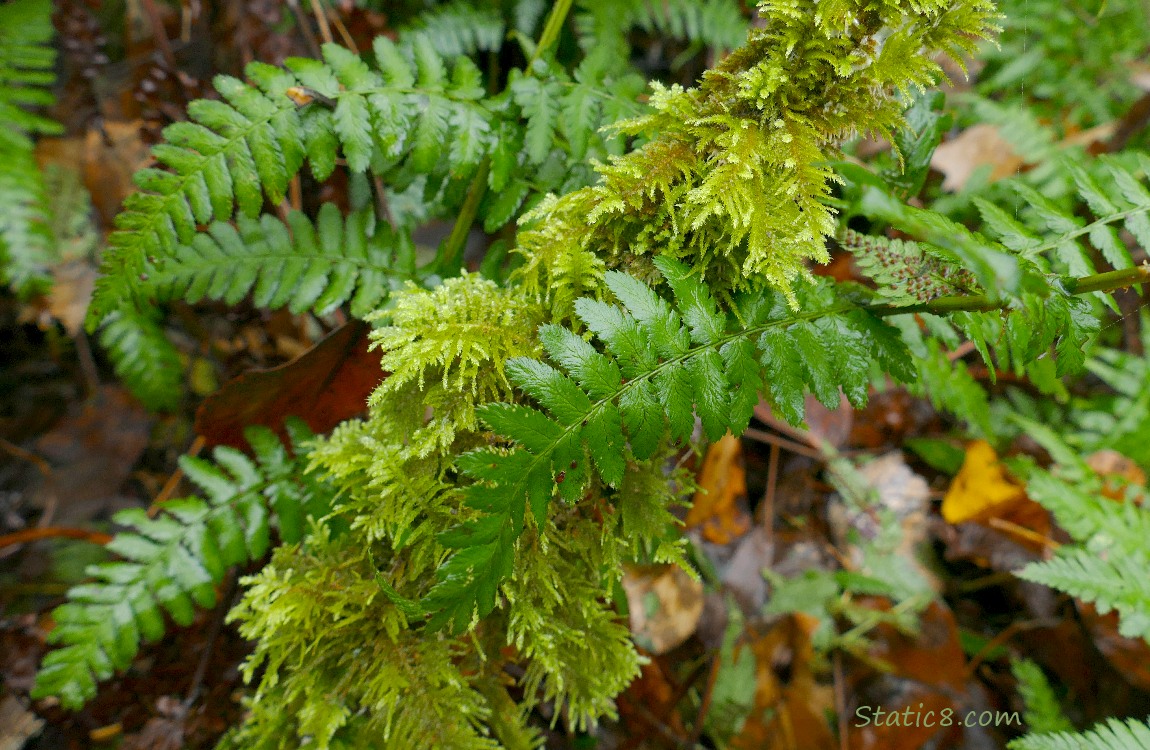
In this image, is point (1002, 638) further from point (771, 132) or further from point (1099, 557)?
point (771, 132)

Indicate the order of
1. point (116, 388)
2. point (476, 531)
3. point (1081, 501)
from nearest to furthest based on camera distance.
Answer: point (476, 531)
point (1081, 501)
point (116, 388)

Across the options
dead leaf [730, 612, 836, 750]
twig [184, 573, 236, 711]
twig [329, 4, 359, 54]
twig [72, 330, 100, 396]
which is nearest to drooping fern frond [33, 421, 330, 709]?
twig [184, 573, 236, 711]

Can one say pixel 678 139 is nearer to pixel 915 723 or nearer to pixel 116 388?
pixel 915 723

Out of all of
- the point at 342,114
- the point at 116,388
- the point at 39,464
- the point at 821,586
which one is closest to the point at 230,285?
the point at 342,114

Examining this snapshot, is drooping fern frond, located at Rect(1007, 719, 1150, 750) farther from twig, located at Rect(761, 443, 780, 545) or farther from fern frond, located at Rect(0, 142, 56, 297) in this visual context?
fern frond, located at Rect(0, 142, 56, 297)

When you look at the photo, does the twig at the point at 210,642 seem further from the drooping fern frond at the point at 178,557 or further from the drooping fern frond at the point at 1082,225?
the drooping fern frond at the point at 1082,225

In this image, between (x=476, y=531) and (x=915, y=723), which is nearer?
(x=476, y=531)

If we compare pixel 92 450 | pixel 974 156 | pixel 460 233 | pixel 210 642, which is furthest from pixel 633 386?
pixel 974 156
